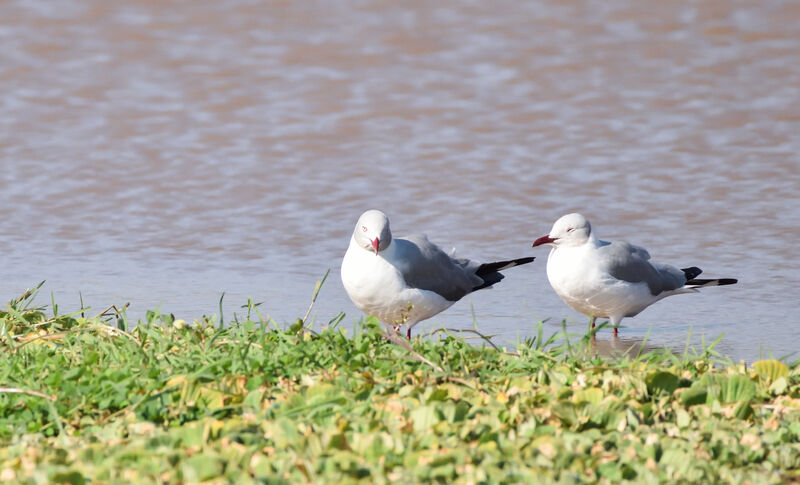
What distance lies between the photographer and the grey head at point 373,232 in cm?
620

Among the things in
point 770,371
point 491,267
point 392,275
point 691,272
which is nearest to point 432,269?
point 392,275

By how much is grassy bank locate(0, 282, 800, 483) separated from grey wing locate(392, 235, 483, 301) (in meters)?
1.37

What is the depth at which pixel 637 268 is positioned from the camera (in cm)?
713

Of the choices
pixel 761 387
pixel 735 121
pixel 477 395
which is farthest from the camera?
pixel 735 121

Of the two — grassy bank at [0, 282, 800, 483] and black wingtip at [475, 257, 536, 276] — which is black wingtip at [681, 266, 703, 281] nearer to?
black wingtip at [475, 257, 536, 276]

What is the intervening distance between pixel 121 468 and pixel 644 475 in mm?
1449

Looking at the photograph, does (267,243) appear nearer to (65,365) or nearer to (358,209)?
(358,209)

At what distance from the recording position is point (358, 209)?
921 centimetres

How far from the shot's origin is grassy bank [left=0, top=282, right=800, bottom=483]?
138 inches

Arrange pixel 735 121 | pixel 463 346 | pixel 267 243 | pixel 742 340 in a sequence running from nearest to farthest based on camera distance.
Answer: pixel 463 346 → pixel 742 340 → pixel 267 243 → pixel 735 121

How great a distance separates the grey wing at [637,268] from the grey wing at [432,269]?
83cm

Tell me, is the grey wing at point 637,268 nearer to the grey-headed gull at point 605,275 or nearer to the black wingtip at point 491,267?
the grey-headed gull at point 605,275

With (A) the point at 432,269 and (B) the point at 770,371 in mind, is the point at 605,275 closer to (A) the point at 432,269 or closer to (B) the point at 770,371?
(A) the point at 432,269

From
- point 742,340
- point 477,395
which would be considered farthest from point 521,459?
point 742,340
